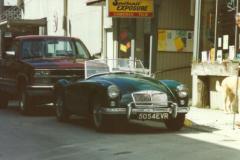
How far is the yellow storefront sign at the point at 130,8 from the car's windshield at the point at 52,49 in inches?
171

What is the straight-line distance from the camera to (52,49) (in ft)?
55.2

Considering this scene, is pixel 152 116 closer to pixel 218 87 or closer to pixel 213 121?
pixel 213 121

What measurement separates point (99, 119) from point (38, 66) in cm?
387

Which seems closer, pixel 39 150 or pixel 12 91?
pixel 39 150

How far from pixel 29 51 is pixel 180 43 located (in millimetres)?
7182

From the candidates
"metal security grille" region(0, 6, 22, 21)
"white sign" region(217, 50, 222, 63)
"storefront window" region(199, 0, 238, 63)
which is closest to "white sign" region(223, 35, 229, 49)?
"storefront window" region(199, 0, 238, 63)

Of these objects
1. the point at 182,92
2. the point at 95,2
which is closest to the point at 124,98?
the point at 182,92

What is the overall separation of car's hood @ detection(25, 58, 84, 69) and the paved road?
6.40ft

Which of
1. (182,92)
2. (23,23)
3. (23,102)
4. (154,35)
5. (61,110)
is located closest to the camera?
(182,92)

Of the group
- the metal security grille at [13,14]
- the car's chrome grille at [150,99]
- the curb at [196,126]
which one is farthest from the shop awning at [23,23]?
the car's chrome grille at [150,99]

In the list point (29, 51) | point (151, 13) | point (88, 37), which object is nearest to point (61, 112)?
point (29, 51)

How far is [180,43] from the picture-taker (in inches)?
887

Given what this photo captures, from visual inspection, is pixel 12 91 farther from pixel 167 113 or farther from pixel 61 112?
pixel 167 113

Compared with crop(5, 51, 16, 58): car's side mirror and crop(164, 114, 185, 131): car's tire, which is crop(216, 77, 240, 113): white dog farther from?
crop(5, 51, 16, 58): car's side mirror
